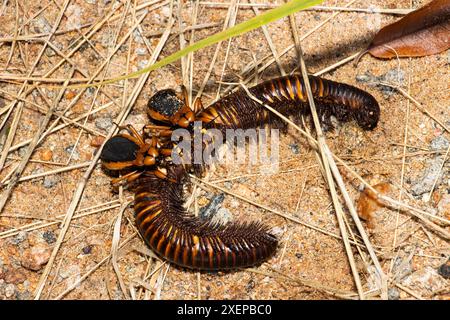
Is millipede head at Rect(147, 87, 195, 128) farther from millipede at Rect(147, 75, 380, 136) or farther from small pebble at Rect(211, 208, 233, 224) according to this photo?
small pebble at Rect(211, 208, 233, 224)

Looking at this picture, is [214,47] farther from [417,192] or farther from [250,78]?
[417,192]

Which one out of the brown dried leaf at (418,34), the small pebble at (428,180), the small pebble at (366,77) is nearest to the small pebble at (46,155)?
the small pebble at (366,77)

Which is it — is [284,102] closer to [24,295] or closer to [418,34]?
[418,34]

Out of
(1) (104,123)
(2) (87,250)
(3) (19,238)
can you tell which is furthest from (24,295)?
(1) (104,123)

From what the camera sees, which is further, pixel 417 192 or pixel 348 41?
pixel 348 41

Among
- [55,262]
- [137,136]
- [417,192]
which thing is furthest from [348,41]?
[55,262]

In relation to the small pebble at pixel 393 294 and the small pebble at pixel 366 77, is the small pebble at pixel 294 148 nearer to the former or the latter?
the small pebble at pixel 366 77

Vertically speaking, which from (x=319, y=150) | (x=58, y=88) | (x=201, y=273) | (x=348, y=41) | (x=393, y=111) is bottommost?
(x=201, y=273)

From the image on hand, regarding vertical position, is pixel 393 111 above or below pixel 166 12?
below
